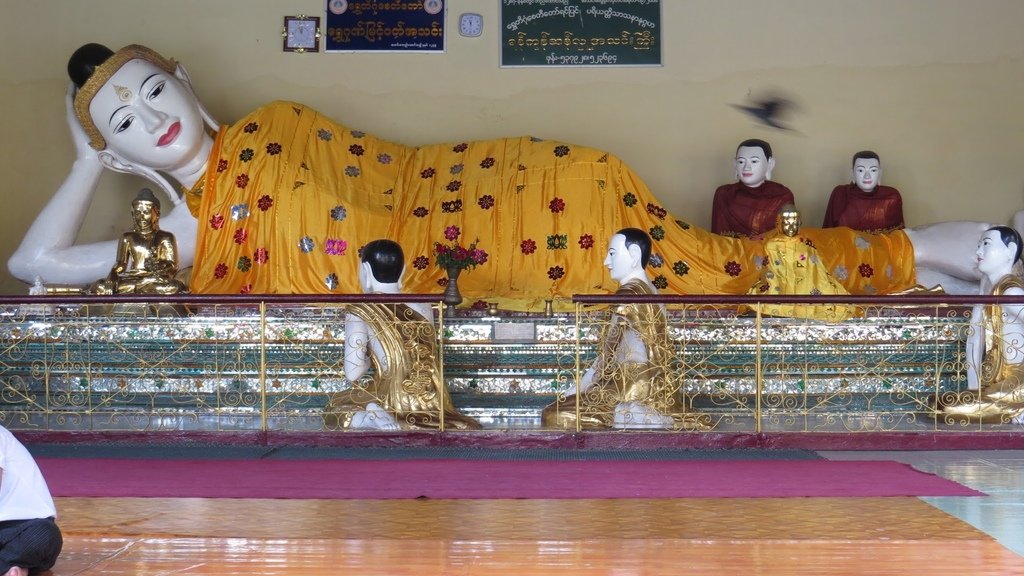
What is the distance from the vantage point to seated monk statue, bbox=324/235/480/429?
518cm

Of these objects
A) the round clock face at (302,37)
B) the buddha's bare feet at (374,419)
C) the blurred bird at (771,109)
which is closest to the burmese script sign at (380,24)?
the round clock face at (302,37)

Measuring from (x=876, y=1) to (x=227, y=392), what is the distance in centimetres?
513

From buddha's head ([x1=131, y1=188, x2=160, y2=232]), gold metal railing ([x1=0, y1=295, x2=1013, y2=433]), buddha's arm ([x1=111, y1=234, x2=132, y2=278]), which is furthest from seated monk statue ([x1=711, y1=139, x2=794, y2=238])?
buddha's arm ([x1=111, y1=234, x2=132, y2=278])

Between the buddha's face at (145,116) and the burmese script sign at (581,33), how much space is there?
2269mm

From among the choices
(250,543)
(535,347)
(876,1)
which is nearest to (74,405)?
(535,347)

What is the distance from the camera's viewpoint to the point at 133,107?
6949mm

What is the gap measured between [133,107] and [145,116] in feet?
0.31

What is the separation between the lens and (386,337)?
5234mm

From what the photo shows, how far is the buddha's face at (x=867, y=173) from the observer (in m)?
7.49

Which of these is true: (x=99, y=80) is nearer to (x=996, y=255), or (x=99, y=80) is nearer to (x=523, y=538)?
(x=523, y=538)

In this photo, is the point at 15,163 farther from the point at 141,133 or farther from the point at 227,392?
the point at 227,392

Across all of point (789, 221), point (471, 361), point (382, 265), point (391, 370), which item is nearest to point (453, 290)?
point (471, 361)

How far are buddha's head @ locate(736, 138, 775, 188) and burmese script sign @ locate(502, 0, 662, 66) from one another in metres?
0.99

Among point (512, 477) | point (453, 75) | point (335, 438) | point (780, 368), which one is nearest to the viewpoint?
point (512, 477)
